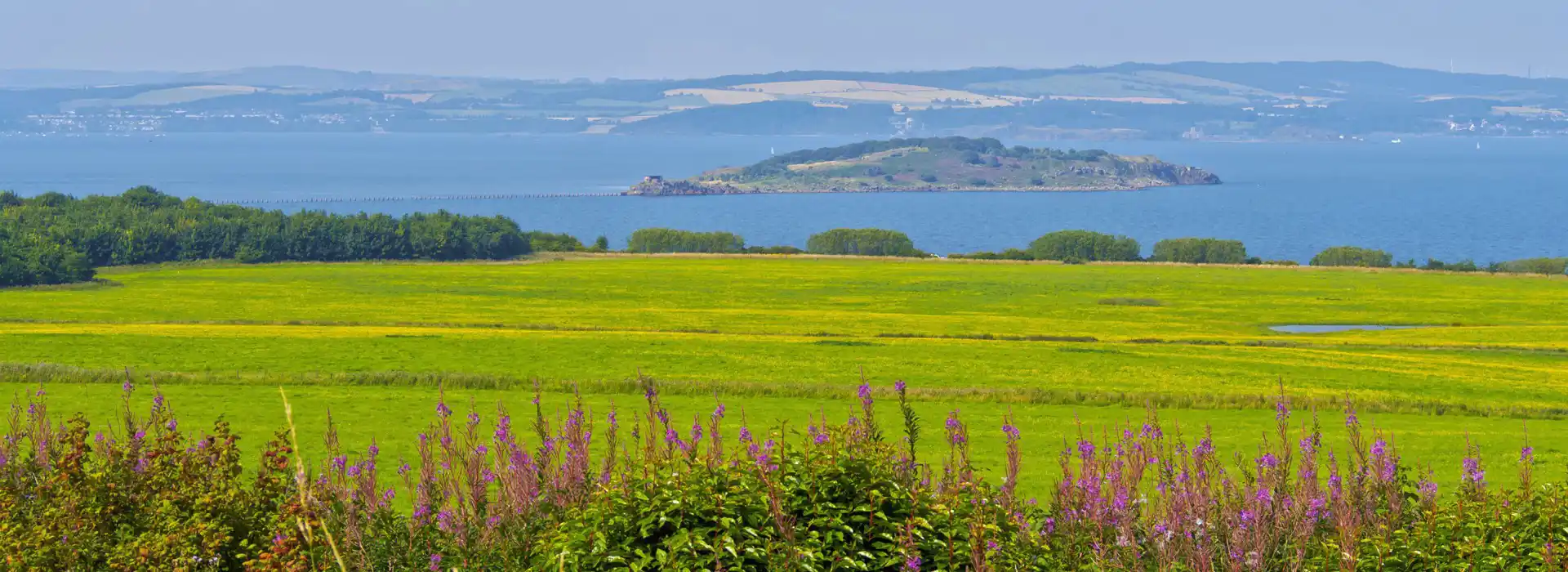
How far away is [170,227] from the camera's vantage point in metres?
114

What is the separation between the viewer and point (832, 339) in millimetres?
58938

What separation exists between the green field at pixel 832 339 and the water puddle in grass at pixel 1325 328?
98 centimetres

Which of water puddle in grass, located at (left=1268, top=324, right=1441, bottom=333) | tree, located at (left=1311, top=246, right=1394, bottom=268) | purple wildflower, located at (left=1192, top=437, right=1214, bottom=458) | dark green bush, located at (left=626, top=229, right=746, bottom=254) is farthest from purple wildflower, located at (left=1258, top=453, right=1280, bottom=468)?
dark green bush, located at (left=626, top=229, right=746, bottom=254)

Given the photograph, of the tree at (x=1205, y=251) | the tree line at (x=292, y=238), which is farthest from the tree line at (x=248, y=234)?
the tree at (x=1205, y=251)

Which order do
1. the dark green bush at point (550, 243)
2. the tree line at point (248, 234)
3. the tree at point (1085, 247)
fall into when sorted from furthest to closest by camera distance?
the tree at point (1085, 247)
the dark green bush at point (550, 243)
the tree line at point (248, 234)

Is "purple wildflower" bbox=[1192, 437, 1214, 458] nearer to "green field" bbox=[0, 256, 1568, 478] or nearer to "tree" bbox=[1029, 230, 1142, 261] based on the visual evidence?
"green field" bbox=[0, 256, 1568, 478]

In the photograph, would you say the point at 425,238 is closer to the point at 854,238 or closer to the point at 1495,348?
the point at 854,238

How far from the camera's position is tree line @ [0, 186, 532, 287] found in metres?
108

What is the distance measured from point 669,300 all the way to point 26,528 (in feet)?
225

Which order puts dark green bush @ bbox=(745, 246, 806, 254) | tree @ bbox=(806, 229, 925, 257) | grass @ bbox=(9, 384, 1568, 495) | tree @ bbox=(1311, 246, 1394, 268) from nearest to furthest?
grass @ bbox=(9, 384, 1568, 495) < tree @ bbox=(1311, 246, 1394, 268) < dark green bush @ bbox=(745, 246, 806, 254) < tree @ bbox=(806, 229, 925, 257)

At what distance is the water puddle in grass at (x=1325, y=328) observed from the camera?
71250mm

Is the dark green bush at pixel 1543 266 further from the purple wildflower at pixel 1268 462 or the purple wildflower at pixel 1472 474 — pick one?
the purple wildflower at pixel 1268 462

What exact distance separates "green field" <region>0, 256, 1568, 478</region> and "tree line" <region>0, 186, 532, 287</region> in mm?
5032

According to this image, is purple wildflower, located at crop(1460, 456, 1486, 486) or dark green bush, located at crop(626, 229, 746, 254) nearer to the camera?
purple wildflower, located at crop(1460, 456, 1486, 486)
